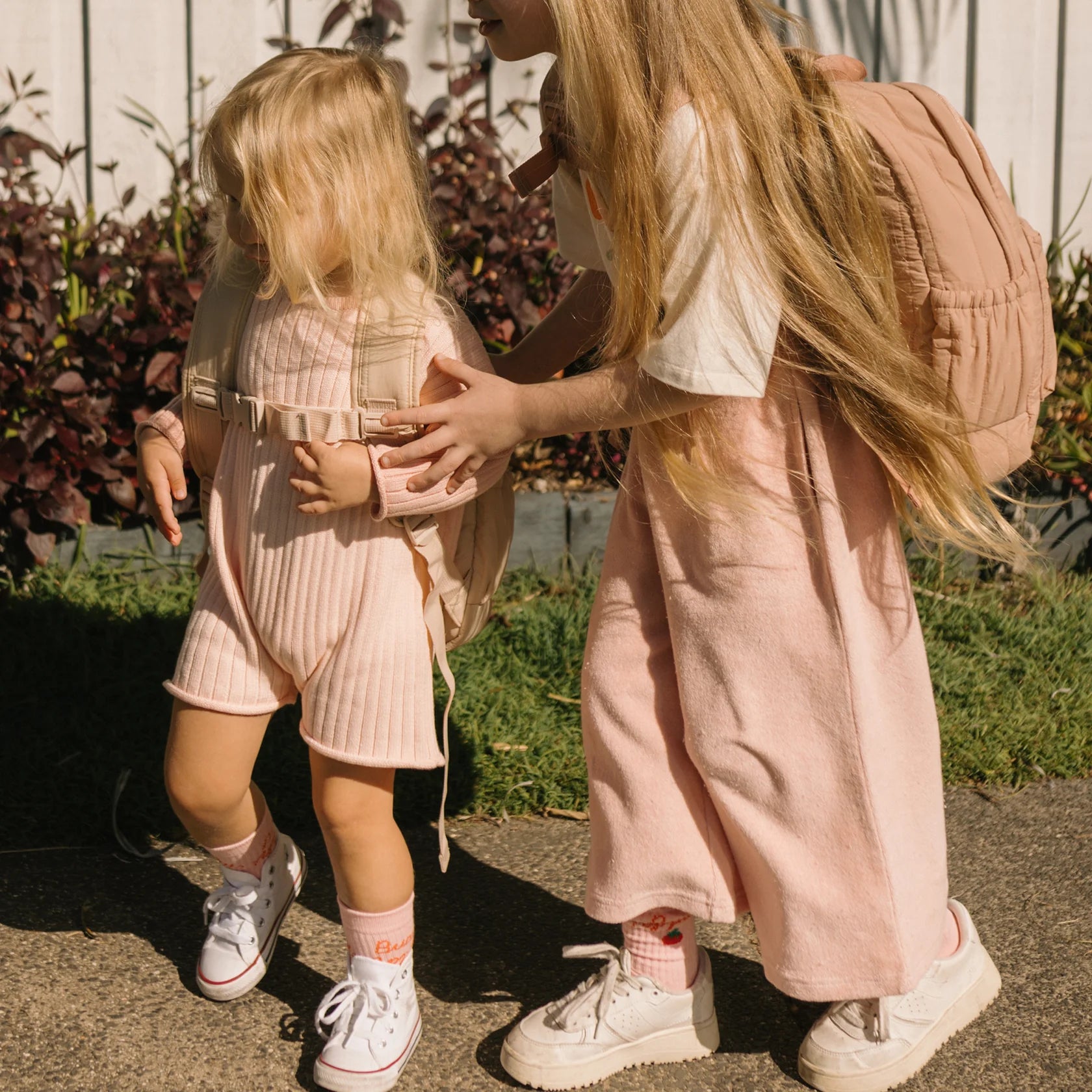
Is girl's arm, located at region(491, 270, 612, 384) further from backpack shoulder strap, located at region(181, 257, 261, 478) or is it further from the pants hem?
the pants hem

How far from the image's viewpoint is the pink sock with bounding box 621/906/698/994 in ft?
6.74

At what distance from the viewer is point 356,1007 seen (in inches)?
78.1

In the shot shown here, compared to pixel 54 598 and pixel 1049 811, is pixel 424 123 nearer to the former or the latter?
pixel 54 598

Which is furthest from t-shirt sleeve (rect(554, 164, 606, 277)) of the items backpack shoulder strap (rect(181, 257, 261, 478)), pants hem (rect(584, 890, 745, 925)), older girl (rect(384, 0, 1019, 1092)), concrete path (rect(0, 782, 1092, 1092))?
concrete path (rect(0, 782, 1092, 1092))

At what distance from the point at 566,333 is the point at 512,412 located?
363 millimetres

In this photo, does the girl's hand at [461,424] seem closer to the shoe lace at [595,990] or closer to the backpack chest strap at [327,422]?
the backpack chest strap at [327,422]

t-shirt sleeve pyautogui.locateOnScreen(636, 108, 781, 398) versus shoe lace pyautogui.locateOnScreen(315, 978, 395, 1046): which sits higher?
t-shirt sleeve pyautogui.locateOnScreen(636, 108, 781, 398)

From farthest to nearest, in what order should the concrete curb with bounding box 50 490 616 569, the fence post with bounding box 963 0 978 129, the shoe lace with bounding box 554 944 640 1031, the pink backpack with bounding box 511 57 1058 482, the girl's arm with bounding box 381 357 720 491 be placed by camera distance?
the fence post with bounding box 963 0 978 129
the concrete curb with bounding box 50 490 616 569
the shoe lace with bounding box 554 944 640 1031
the girl's arm with bounding box 381 357 720 491
the pink backpack with bounding box 511 57 1058 482

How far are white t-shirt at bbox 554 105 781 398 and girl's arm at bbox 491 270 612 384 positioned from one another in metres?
0.44

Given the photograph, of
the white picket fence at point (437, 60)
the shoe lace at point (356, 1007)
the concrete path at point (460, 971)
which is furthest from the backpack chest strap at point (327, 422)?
the white picket fence at point (437, 60)

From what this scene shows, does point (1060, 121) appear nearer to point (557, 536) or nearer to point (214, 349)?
point (557, 536)

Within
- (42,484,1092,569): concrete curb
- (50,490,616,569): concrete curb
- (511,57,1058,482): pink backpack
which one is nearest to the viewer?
(511,57,1058,482): pink backpack

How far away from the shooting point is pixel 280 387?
1935 mm

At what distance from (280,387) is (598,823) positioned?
0.81 meters
